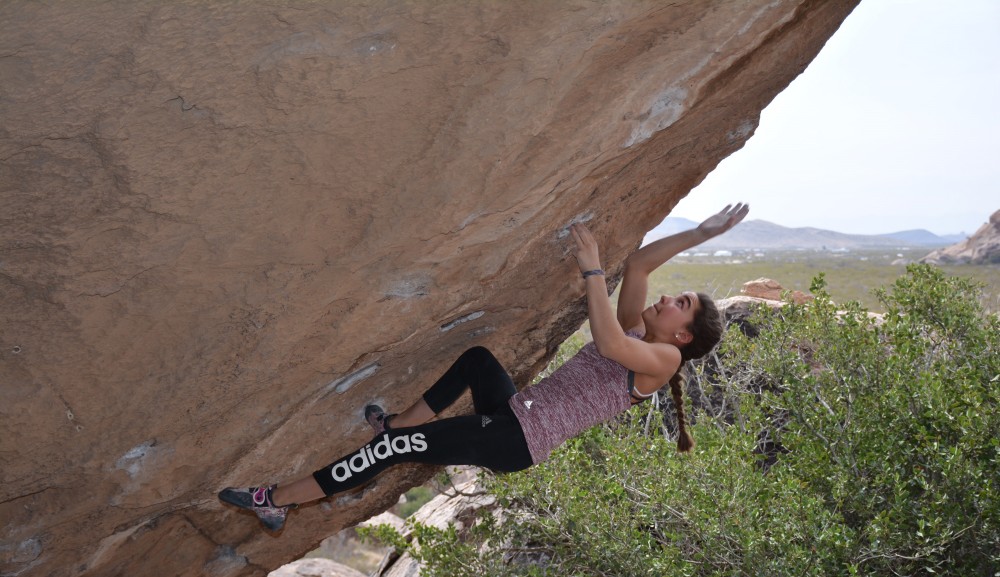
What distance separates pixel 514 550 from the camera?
232 inches

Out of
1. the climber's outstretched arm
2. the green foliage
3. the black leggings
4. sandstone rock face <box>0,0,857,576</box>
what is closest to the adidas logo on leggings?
the black leggings

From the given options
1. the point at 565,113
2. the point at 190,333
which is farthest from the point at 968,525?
the point at 190,333

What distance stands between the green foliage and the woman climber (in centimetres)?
143

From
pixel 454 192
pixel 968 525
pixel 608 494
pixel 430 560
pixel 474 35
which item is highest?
pixel 474 35

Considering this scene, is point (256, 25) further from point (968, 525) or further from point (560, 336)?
point (968, 525)

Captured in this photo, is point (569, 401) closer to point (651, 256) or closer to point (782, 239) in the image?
point (651, 256)

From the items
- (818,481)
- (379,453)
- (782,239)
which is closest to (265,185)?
(379,453)

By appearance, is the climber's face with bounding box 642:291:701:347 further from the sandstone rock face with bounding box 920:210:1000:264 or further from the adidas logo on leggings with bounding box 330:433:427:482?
the sandstone rock face with bounding box 920:210:1000:264

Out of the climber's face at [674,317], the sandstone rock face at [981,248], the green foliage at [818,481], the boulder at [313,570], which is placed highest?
the climber's face at [674,317]

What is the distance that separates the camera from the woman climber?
3689 millimetres

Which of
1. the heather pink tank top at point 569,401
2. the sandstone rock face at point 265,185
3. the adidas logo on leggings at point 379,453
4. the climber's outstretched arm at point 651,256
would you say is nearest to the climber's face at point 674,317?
the climber's outstretched arm at point 651,256

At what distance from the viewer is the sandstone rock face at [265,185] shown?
286cm

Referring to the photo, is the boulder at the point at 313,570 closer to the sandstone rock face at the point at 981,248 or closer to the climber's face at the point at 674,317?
the climber's face at the point at 674,317

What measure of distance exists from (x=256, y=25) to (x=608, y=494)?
3983 mm
